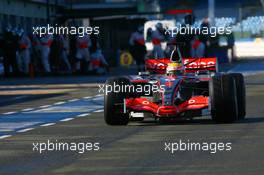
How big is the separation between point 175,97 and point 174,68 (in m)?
1.07

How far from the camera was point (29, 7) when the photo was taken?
152ft

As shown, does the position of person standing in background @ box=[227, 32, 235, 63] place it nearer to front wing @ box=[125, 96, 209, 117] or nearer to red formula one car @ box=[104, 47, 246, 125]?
red formula one car @ box=[104, 47, 246, 125]

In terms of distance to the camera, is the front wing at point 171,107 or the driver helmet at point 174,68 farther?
the driver helmet at point 174,68

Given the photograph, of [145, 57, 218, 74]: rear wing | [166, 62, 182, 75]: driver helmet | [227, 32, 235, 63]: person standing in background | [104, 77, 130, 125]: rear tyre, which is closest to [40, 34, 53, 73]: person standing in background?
[227, 32, 235, 63]: person standing in background

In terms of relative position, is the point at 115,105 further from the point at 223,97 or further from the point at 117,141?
the point at 117,141

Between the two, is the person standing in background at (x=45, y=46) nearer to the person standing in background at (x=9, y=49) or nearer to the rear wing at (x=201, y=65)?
the person standing in background at (x=9, y=49)

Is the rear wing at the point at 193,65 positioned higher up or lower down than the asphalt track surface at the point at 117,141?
higher up

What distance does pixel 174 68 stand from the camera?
1736cm

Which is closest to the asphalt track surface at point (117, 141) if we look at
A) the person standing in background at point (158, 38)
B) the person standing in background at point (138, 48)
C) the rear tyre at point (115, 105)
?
the rear tyre at point (115, 105)

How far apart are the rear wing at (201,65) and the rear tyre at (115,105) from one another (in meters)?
1.79

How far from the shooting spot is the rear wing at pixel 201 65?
18.0 m

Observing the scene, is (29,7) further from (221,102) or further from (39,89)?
(221,102)

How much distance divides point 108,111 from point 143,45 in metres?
23.9

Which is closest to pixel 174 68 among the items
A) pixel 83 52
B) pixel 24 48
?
pixel 24 48
